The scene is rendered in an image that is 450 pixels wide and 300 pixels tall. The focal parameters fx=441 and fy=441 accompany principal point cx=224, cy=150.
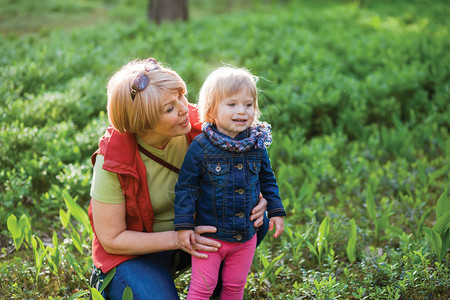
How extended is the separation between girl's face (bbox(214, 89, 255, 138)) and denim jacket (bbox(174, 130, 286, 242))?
0.09m

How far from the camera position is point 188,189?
6.70ft

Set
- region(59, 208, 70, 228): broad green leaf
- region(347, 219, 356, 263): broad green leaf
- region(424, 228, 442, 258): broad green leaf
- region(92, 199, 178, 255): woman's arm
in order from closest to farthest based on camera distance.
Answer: region(92, 199, 178, 255): woman's arm < region(424, 228, 442, 258): broad green leaf < region(347, 219, 356, 263): broad green leaf < region(59, 208, 70, 228): broad green leaf

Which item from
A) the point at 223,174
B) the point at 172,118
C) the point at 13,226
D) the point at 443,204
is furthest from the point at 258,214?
the point at 13,226

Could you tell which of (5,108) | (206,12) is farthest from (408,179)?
(206,12)

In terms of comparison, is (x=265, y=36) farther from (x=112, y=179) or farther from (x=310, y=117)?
(x=112, y=179)

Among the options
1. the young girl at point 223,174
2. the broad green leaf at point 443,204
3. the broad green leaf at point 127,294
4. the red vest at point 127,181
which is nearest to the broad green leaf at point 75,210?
the red vest at point 127,181

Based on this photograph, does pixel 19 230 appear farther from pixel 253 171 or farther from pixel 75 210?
pixel 253 171

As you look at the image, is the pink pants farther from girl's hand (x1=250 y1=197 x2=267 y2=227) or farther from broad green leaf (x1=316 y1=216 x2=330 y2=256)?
broad green leaf (x1=316 y1=216 x2=330 y2=256)

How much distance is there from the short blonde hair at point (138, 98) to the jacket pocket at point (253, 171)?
493 mm

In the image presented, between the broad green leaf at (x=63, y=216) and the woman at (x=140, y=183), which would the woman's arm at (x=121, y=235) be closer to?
the woman at (x=140, y=183)

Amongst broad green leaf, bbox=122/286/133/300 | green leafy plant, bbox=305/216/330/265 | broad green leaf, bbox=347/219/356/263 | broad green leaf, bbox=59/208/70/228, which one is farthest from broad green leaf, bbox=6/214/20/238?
broad green leaf, bbox=347/219/356/263

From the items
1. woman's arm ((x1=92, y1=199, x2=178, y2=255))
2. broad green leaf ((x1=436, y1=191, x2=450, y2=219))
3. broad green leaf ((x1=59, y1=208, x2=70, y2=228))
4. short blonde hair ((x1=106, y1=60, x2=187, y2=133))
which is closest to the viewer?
short blonde hair ((x1=106, y1=60, x2=187, y2=133))

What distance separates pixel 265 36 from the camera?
6.99m

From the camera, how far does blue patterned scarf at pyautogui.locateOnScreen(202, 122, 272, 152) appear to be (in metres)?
2.02
